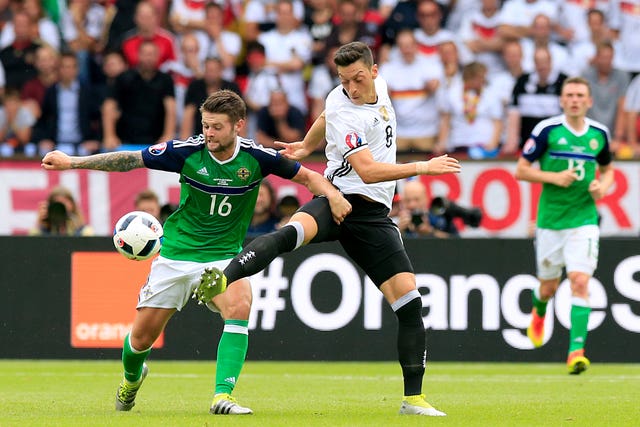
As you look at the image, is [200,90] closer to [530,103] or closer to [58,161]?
[530,103]

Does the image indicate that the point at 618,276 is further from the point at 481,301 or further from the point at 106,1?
the point at 106,1

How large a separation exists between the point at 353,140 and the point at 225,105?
2.92 ft

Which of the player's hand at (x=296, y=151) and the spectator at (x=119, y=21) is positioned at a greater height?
the spectator at (x=119, y=21)

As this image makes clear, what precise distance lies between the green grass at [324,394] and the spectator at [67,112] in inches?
166

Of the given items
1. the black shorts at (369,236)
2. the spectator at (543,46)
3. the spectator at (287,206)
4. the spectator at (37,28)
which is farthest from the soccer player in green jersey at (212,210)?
the spectator at (37,28)

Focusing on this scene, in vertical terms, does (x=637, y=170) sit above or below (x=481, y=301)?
above

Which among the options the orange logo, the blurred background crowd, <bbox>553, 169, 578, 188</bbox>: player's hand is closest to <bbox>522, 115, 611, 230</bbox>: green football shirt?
<bbox>553, 169, 578, 188</bbox>: player's hand

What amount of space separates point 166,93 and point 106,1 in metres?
2.93

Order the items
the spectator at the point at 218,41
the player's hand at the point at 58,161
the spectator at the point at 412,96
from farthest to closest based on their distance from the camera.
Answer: the spectator at the point at 218,41
the spectator at the point at 412,96
the player's hand at the point at 58,161

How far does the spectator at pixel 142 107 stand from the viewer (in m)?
17.4

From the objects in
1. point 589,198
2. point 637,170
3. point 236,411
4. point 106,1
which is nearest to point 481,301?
point 589,198

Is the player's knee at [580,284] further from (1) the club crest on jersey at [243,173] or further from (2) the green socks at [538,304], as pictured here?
(1) the club crest on jersey at [243,173]

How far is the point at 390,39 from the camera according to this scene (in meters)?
18.3

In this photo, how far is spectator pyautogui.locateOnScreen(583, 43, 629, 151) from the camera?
57.3 feet
